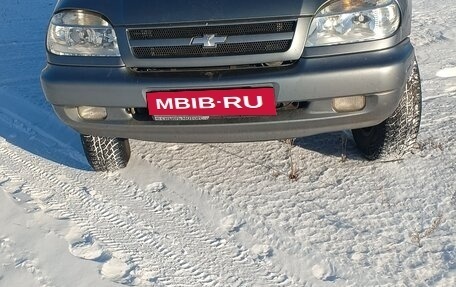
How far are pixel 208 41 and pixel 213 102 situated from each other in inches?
10.8

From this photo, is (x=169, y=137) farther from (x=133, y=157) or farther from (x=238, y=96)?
→ (x=133, y=157)

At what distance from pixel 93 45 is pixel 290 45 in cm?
95

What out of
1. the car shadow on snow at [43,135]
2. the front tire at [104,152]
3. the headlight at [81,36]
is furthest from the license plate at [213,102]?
the car shadow on snow at [43,135]

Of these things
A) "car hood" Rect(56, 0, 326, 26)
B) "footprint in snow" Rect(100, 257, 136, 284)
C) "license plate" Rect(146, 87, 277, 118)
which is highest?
"car hood" Rect(56, 0, 326, 26)

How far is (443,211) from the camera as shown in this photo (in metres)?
3.04

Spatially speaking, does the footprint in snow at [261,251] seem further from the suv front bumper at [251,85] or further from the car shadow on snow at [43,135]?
the car shadow on snow at [43,135]

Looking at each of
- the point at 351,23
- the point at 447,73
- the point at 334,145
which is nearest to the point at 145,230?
the point at 334,145

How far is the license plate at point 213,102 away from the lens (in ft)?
9.54

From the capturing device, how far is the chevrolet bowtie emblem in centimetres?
289

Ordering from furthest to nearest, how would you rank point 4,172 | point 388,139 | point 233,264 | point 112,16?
1. point 4,172
2. point 388,139
3. point 112,16
4. point 233,264

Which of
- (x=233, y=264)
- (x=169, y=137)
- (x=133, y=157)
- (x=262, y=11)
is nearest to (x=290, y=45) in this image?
(x=262, y=11)

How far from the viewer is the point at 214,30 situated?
2.90m

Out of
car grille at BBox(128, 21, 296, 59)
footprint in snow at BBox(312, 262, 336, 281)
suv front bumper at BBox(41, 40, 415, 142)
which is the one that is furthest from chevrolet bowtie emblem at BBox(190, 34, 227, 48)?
footprint in snow at BBox(312, 262, 336, 281)

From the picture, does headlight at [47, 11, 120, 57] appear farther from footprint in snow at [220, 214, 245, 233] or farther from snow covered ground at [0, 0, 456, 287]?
footprint in snow at [220, 214, 245, 233]
